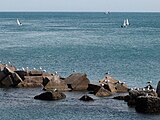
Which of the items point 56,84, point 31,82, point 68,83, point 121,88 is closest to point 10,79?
point 31,82

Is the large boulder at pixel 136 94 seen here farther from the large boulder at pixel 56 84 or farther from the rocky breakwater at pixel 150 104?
the large boulder at pixel 56 84

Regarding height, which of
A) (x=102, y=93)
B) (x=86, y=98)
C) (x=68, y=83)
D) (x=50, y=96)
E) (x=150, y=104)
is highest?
(x=68, y=83)

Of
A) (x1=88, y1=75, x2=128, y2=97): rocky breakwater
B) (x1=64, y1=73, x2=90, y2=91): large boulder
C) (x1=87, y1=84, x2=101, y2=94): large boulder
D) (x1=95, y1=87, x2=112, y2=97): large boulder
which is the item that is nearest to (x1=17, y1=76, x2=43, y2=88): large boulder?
(x1=64, y1=73, x2=90, y2=91): large boulder

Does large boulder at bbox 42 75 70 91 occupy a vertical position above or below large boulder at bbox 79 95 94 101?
above

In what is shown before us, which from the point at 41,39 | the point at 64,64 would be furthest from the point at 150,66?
the point at 41,39

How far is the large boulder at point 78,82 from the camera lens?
225ft

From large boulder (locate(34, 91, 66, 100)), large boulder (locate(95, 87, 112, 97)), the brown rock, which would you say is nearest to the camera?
large boulder (locate(34, 91, 66, 100))

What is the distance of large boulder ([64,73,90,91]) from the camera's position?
225ft

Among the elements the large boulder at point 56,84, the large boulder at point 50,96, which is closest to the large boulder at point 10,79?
the large boulder at point 56,84

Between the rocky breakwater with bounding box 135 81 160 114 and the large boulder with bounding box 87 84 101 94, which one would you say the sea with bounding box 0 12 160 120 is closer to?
the rocky breakwater with bounding box 135 81 160 114

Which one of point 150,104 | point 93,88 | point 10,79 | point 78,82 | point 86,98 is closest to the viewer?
point 150,104

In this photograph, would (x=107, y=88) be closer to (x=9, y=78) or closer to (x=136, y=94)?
(x=136, y=94)

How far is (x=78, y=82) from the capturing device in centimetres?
6925

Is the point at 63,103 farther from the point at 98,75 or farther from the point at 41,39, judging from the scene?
the point at 41,39
